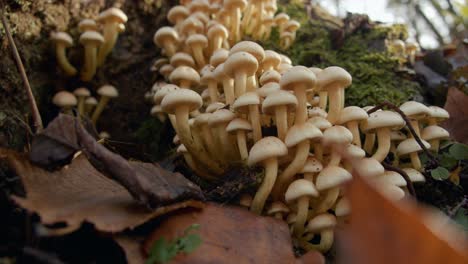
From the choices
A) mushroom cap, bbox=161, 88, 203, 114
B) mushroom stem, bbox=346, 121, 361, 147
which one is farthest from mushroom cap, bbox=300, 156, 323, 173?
mushroom cap, bbox=161, 88, 203, 114

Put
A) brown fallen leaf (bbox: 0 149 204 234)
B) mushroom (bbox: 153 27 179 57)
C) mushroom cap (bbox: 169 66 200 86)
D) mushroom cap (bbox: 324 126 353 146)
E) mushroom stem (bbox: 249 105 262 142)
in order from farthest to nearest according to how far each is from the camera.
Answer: mushroom (bbox: 153 27 179 57) → mushroom cap (bbox: 169 66 200 86) → mushroom stem (bbox: 249 105 262 142) → mushroom cap (bbox: 324 126 353 146) → brown fallen leaf (bbox: 0 149 204 234)

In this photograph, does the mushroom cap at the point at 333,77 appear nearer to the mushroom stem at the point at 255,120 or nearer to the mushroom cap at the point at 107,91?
the mushroom stem at the point at 255,120

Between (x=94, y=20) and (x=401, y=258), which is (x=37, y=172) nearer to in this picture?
(x=401, y=258)

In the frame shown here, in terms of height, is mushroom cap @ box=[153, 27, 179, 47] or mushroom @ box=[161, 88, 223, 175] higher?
mushroom cap @ box=[153, 27, 179, 47]

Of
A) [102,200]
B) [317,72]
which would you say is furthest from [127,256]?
[317,72]

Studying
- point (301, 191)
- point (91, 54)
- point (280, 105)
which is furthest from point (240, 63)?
point (91, 54)

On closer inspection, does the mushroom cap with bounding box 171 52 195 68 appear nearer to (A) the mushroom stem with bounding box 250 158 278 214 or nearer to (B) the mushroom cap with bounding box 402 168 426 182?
(A) the mushroom stem with bounding box 250 158 278 214
